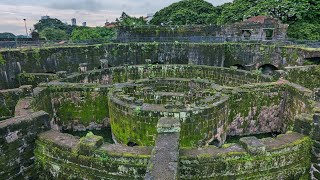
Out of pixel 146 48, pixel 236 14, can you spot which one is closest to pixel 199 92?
pixel 146 48

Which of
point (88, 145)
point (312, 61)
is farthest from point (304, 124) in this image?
point (312, 61)

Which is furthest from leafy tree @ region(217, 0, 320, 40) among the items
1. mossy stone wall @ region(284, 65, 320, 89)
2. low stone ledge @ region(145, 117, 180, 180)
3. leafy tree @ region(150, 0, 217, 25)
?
low stone ledge @ region(145, 117, 180, 180)

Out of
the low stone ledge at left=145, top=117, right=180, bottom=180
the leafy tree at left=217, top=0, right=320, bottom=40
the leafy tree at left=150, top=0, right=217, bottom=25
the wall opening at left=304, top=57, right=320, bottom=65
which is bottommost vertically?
the low stone ledge at left=145, top=117, right=180, bottom=180

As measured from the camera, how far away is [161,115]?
9883 millimetres

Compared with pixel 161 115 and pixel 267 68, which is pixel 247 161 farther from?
pixel 267 68

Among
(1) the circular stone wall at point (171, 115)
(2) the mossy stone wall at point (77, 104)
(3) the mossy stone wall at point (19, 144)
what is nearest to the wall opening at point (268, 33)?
(1) the circular stone wall at point (171, 115)

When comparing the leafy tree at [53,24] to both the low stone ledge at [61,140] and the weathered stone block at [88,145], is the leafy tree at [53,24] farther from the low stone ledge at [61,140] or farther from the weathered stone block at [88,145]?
the weathered stone block at [88,145]

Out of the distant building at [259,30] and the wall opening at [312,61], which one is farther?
the distant building at [259,30]

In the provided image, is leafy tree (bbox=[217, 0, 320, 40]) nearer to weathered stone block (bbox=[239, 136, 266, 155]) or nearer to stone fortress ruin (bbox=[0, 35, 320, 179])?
stone fortress ruin (bbox=[0, 35, 320, 179])

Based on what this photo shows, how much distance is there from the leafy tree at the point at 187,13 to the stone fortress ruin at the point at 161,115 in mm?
23763

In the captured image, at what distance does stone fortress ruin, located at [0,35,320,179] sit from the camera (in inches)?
250

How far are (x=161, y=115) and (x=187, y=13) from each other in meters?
37.7

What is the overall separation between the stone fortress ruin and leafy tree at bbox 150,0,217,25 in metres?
23.8

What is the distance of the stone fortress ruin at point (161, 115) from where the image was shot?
6344mm
